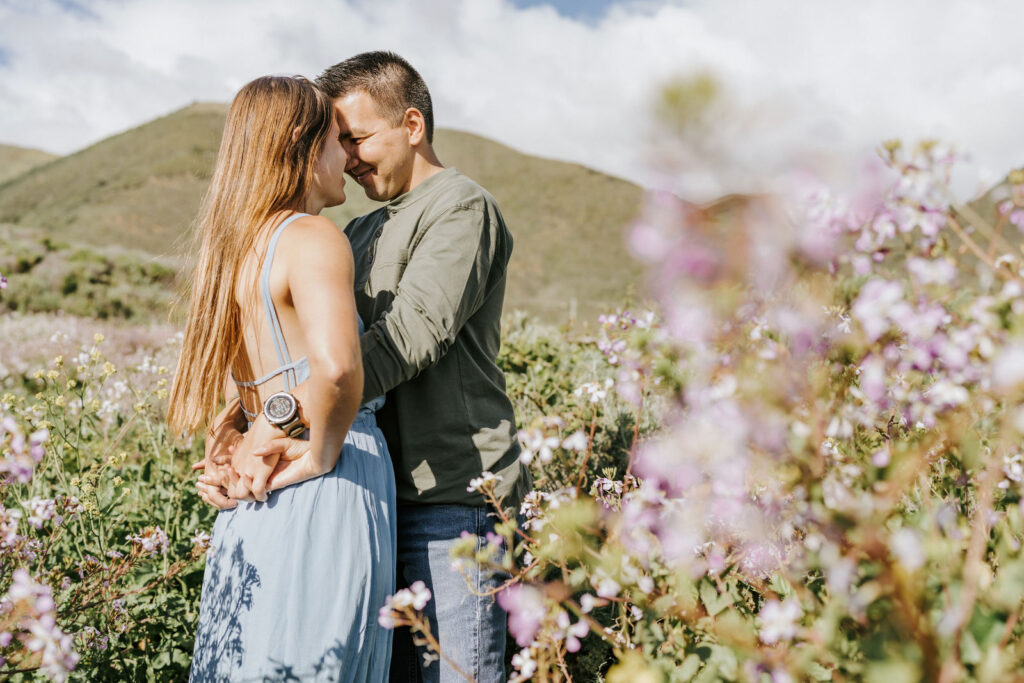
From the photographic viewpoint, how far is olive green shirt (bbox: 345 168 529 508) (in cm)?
181

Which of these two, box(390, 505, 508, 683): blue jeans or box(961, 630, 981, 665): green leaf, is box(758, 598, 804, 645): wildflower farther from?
box(390, 505, 508, 683): blue jeans

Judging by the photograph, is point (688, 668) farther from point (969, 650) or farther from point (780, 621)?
point (969, 650)

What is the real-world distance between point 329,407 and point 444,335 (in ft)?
1.34

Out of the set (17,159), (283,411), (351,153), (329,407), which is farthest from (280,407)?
(17,159)

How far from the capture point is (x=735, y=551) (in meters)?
1.43

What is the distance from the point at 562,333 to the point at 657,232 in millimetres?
5447

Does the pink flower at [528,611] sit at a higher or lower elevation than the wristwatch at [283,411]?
lower

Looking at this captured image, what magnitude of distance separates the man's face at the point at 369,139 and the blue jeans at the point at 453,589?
119 centimetres

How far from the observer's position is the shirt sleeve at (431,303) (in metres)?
1.75

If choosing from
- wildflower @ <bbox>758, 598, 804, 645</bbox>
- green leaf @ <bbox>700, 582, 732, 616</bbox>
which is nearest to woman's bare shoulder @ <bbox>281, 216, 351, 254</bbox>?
green leaf @ <bbox>700, 582, 732, 616</bbox>

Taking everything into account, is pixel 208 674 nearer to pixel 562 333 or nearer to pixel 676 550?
pixel 676 550

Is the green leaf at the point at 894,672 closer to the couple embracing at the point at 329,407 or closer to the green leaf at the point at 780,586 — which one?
the green leaf at the point at 780,586

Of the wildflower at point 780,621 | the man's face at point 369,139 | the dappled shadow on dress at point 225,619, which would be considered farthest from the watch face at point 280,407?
the wildflower at point 780,621

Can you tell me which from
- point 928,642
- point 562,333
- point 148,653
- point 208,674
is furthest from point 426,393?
point 562,333
